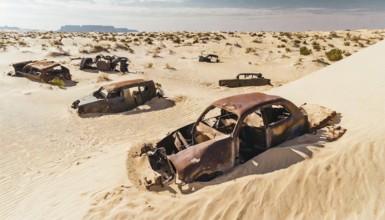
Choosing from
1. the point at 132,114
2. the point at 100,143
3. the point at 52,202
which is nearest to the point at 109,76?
the point at 132,114

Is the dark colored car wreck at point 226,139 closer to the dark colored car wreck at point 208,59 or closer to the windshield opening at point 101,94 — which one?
the windshield opening at point 101,94

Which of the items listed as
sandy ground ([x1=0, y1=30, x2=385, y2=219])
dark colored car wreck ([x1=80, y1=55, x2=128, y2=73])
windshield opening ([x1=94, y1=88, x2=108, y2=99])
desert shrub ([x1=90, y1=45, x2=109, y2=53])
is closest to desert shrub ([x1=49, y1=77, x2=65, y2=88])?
sandy ground ([x1=0, y1=30, x2=385, y2=219])

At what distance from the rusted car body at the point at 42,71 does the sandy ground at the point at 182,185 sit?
145 cm

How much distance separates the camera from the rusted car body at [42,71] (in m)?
19.8

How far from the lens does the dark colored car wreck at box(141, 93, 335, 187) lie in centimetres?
649

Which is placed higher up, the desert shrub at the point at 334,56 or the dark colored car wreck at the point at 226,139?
the dark colored car wreck at the point at 226,139

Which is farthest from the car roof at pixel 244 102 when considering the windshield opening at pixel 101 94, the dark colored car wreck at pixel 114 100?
the windshield opening at pixel 101 94

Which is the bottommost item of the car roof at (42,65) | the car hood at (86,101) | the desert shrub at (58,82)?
the desert shrub at (58,82)

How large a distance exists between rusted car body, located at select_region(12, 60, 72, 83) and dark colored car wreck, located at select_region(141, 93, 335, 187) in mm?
13926

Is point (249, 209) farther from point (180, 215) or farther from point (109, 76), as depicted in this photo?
Answer: point (109, 76)

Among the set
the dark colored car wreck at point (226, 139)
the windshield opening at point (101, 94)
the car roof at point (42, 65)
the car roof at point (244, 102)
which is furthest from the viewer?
the car roof at point (42, 65)

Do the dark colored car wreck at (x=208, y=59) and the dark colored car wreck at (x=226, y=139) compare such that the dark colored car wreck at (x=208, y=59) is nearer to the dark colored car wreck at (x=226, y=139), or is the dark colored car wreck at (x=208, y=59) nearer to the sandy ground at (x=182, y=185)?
the sandy ground at (x=182, y=185)

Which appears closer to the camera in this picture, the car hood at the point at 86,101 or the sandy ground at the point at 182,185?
the sandy ground at the point at 182,185

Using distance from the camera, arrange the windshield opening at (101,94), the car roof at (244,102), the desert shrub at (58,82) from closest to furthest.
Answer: the car roof at (244,102)
the windshield opening at (101,94)
the desert shrub at (58,82)
